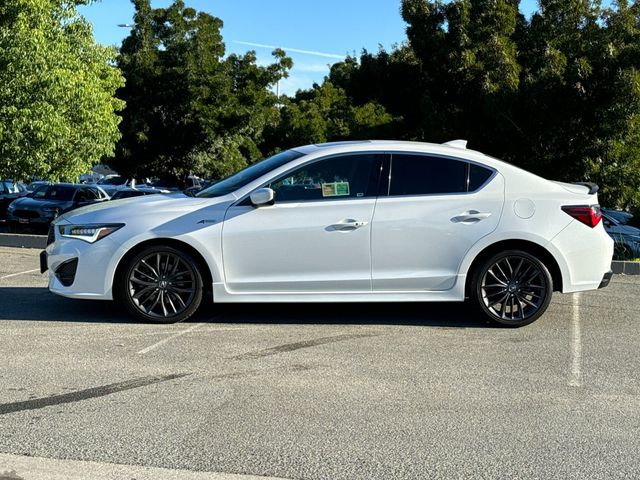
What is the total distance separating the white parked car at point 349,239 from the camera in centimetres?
699

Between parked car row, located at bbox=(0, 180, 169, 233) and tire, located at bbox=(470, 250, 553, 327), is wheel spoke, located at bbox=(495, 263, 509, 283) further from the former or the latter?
parked car row, located at bbox=(0, 180, 169, 233)

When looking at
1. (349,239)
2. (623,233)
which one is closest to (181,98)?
(623,233)

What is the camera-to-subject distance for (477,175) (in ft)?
24.2

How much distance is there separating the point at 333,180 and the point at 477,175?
1.42m

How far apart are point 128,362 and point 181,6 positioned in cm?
2240

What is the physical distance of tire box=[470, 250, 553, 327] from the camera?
23.9ft

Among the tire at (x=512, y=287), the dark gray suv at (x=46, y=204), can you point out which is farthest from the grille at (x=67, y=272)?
the dark gray suv at (x=46, y=204)

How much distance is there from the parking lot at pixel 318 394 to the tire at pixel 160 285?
19 cm

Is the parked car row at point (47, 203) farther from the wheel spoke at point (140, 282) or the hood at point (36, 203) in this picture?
the wheel spoke at point (140, 282)

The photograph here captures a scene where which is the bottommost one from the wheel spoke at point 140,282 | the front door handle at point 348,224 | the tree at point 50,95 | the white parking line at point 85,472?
the white parking line at point 85,472

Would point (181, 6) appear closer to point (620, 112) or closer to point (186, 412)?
point (620, 112)

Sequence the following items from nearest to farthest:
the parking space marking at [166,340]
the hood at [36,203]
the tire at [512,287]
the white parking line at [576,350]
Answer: the white parking line at [576,350] → the parking space marking at [166,340] → the tire at [512,287] → the hood at [36,203]

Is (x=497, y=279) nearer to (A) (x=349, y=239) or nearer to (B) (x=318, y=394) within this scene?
(A) (x=349, y=239)

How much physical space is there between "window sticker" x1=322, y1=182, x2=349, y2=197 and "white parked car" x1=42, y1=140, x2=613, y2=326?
0.01 metres
